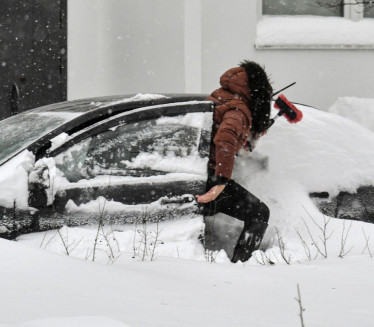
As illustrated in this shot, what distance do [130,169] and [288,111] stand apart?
1.28 m

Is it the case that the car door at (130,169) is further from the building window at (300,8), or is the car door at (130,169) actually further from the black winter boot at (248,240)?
the building window at (300,8)

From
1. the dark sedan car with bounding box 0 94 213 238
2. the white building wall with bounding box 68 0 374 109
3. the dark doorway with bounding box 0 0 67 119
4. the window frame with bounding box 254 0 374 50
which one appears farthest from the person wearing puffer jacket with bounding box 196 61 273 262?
the window frame with bounding box 254 0 374 50

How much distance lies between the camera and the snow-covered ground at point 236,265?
2885mm

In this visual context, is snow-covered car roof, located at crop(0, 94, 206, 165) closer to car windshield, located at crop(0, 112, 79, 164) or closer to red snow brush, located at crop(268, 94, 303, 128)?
car windshield, located at crop(0, 112, 79, 164)

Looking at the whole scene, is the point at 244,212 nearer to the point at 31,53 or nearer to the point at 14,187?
the point at 14,187

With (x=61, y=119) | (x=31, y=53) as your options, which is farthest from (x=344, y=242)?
(x=31, y=53)

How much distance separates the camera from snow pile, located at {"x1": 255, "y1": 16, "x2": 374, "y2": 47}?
34.6ft

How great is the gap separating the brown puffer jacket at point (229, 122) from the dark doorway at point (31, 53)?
5445mm

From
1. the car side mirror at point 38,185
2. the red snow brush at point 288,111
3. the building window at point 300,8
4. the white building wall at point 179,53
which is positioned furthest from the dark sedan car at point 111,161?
the building window at point 300,8

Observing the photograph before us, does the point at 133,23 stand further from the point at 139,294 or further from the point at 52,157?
the point at 139,294

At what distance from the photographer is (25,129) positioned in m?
4.75

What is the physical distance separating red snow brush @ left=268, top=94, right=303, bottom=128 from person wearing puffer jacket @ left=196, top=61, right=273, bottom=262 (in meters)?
0.24

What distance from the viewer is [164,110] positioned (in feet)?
15.5

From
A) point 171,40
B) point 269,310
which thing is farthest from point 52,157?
point 171,40
